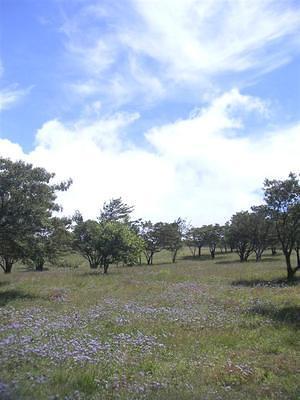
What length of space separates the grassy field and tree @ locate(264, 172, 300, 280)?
1259 centimetres

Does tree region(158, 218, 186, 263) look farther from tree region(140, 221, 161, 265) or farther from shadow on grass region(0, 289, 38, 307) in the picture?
shadow on grass region(0, 289, 38, 307)

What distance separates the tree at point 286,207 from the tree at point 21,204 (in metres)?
17.5

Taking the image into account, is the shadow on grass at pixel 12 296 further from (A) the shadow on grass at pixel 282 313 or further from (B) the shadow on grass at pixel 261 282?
(B) the shadow on grass at pixel 261 282

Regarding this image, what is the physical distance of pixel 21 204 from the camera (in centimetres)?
2348

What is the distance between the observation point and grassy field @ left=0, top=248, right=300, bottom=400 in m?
7.54

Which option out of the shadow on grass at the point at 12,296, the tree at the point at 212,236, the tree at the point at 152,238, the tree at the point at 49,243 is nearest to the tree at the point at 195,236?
the tree at the point at 212,236

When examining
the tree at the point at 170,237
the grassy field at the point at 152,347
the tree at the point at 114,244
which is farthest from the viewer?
the tree at the point at 170,237

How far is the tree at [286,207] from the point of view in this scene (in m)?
32.7

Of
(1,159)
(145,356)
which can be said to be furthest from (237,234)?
(145,356)

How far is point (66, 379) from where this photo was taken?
7750 mm

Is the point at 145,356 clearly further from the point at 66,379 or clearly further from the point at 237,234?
the point at 237,234

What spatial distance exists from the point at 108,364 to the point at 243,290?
16399 millimetres

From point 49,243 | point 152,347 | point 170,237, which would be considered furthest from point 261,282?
point 170,237

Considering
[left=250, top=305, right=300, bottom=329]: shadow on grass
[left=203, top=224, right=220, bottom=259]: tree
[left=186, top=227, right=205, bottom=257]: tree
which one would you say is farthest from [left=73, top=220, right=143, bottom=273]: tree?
[left=186, top=227, right=205, bottom=257]: tree
